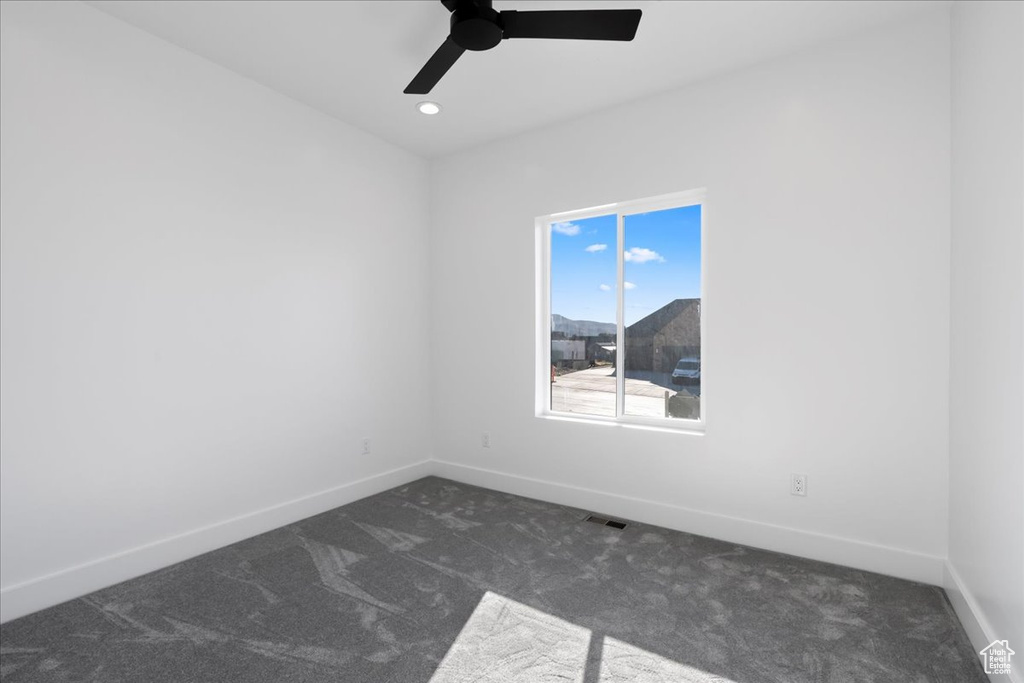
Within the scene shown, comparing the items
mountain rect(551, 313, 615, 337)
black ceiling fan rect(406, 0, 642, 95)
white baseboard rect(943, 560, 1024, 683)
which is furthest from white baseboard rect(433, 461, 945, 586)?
black ceiling fan rect(406, 0, 642, 95)

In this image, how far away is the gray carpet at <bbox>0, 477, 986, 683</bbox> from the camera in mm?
1758

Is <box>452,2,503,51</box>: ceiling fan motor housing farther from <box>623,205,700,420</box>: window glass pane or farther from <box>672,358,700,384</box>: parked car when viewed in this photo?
<box>672,358,700,384</box>: parked car

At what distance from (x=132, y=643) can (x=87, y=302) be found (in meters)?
1.53

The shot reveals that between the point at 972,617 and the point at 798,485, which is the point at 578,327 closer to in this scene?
the point at 798,485

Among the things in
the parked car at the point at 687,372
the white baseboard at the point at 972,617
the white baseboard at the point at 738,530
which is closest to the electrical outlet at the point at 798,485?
the white baseboard at the point at 738,530

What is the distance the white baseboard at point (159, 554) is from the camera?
2.11m

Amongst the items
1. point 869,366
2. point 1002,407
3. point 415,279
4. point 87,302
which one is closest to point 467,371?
point 415,279

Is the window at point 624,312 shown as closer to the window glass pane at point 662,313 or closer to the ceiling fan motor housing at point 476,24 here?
the window glass pane at point 662,313

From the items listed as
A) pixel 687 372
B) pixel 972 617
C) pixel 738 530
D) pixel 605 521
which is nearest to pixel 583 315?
pixel 687 372

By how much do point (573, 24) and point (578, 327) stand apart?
214 cm

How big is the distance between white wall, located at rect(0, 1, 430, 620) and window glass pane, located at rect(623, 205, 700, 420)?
1981 mm

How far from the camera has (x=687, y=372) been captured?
10.4 ft

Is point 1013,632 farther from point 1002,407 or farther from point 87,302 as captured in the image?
point 87,302

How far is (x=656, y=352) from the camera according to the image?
3295mm
